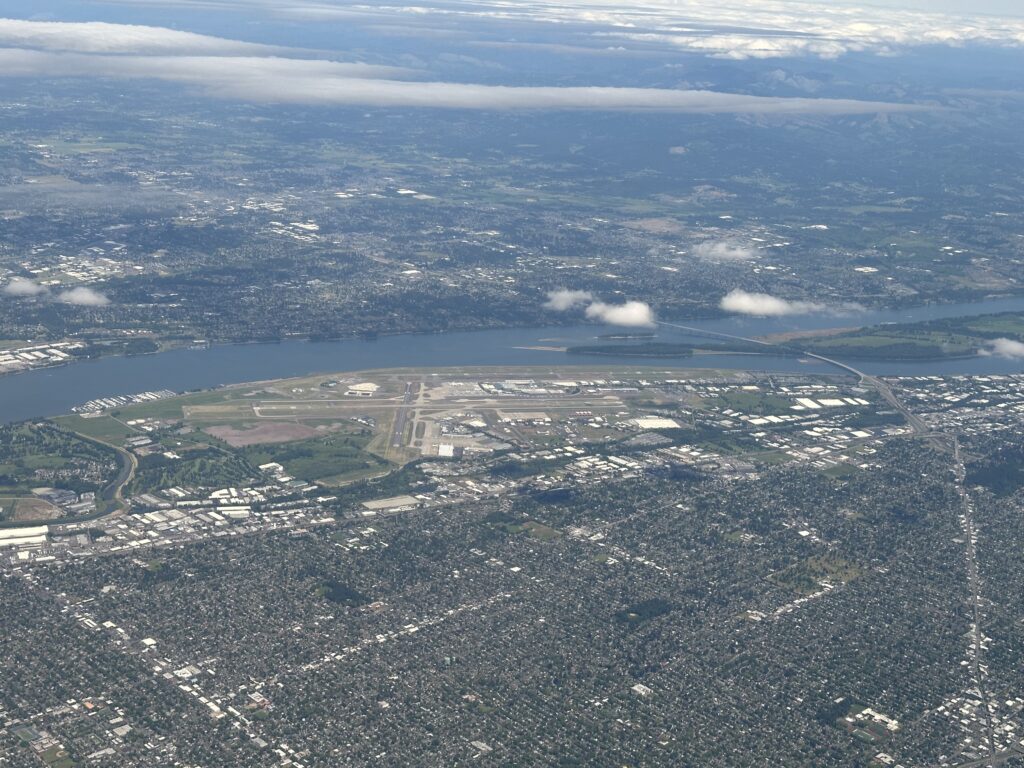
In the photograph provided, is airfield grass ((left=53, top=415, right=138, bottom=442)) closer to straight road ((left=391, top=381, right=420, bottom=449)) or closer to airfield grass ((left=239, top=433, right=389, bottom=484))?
airfield grass ((left=239, top=433, right=389, bottom=484))

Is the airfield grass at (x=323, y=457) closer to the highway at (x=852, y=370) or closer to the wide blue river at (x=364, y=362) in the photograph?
the wide blue river at (x=364, y=362)

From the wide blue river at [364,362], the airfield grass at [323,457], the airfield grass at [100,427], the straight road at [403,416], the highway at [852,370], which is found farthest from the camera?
the highway at [852,370]

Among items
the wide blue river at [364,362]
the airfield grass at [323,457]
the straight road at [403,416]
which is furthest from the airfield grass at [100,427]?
the straight road at [403,416]

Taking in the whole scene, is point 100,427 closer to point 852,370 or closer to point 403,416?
point 403,416

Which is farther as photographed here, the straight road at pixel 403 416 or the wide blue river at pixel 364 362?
the wide blue river at pixel 364 362

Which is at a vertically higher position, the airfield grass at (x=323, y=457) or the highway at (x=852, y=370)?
the airfield grass at (x=323, y=457)

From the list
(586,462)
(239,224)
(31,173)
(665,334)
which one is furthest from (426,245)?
(586,462)

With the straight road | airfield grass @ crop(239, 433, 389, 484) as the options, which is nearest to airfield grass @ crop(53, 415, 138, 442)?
airfield grass @ crop(239, 433, 389, 484)

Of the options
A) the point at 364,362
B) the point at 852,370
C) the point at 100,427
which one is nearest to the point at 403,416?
the point at 364,362
